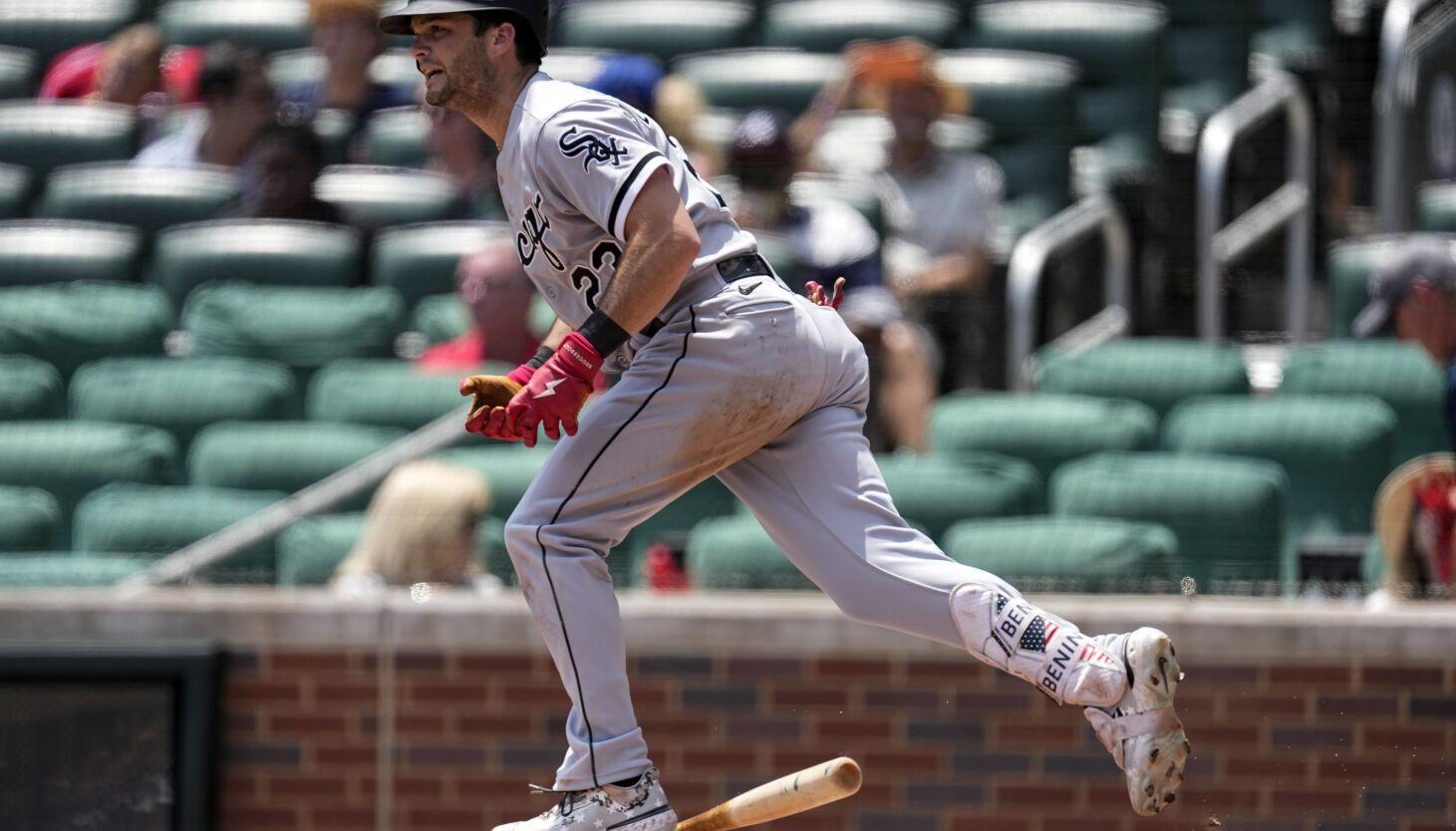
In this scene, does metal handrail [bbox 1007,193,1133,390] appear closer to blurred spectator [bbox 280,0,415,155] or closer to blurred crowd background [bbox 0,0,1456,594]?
blurred crowd background [bbox 0,0,1456,594]

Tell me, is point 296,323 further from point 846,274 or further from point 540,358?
point 540,358

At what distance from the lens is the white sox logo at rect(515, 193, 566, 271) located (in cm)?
345

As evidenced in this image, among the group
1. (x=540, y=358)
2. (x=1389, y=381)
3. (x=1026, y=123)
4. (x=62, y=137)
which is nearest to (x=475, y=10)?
(x=540, y=358)

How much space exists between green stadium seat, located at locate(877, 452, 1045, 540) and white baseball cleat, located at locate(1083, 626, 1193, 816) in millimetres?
1603

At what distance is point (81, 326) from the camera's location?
20.5 ft

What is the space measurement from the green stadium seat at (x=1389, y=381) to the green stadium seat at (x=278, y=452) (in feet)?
7.85

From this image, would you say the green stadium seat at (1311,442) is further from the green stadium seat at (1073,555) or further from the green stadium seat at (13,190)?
the green stadium seat at (13,190)

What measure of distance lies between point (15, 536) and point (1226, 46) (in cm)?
423

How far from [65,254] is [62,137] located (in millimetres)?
989

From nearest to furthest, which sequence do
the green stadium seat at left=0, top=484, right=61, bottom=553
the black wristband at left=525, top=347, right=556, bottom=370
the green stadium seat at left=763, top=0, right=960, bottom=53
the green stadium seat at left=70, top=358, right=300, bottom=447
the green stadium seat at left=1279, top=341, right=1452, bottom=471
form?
1. the black wristband at left=525, top=347, right=556, bottom=370
2. the green stadium seat at left=1279, top=341, right=1452, bottom=471
3. the green stadium seat at left=0, top=484, right=61, bottom=553
4. the green stadium seat at left=70, top=358, right=300, bottom=447
5. the green stadium seat at left=763, top=0, right=960, bottom=53

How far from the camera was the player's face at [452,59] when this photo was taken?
3.45 meters

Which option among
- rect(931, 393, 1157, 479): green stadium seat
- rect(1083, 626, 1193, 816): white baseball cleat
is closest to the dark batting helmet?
rect(1083, 626, 1193, 816): white baseball cleat

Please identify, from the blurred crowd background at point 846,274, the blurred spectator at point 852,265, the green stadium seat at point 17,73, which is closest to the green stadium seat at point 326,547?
the blurred crowd background at point 846,274

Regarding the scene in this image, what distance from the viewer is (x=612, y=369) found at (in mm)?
3832
